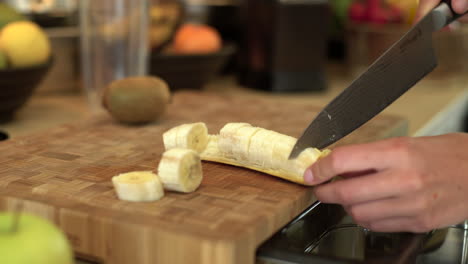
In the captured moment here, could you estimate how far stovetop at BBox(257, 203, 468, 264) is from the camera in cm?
75

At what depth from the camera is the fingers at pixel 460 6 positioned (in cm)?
96

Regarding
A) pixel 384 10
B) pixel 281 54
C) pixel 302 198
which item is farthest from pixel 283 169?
pixel 384 10

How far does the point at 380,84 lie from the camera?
0.96 metres

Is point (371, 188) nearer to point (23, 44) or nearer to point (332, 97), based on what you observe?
point (23, 44)

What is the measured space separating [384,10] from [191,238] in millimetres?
1501

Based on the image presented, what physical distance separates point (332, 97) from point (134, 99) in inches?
30.9

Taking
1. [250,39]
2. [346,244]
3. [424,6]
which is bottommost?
[346,244]

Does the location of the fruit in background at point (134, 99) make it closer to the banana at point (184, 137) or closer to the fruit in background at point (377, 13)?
the banana at point (184, 137)

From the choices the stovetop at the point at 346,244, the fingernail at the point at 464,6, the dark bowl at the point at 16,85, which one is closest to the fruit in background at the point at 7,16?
the dark bowl at the point at 16,85

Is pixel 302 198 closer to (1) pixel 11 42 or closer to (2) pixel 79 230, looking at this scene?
(2) pixel 79 230

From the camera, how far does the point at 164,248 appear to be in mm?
712

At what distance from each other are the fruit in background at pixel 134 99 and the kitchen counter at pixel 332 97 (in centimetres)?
27

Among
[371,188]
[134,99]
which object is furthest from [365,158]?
[134,99]

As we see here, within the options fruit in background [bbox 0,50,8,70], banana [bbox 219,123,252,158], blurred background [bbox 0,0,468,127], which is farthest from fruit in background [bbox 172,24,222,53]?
banana [bbox 219,123,252,158]
